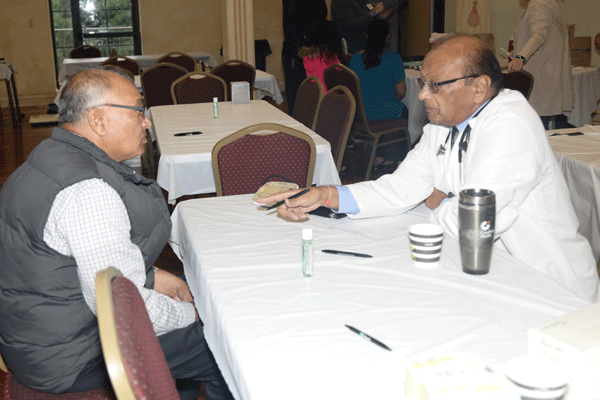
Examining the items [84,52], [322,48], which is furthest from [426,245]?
[84,52]

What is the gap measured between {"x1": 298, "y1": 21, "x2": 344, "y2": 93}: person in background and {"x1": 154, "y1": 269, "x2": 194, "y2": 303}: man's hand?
3716mm

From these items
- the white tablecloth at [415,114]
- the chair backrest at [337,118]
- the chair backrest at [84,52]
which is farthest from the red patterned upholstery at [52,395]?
the chair backrest at [84,52]

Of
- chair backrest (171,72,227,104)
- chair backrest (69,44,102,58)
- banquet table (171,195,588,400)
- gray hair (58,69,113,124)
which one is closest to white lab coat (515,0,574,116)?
chair backrest (171,72,227,104)

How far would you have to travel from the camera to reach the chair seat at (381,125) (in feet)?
15.5

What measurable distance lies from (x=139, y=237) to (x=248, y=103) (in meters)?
3.10

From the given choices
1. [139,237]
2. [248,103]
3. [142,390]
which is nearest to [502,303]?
[142,390]

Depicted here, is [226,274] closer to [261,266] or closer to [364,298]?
[261,266]

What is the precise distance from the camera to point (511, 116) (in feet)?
5.29

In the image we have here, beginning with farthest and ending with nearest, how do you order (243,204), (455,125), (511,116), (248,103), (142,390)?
(248,103) < (243,204) < (455,125) < (511,116) < (142,390)

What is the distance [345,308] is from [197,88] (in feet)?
13.0

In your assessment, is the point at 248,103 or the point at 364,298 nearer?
the point at 364,298

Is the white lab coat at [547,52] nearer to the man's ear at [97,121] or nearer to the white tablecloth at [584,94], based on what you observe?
the white tablecloth at [584,94]

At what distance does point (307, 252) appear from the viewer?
1316 mm

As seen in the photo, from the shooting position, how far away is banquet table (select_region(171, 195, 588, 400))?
0.96m
